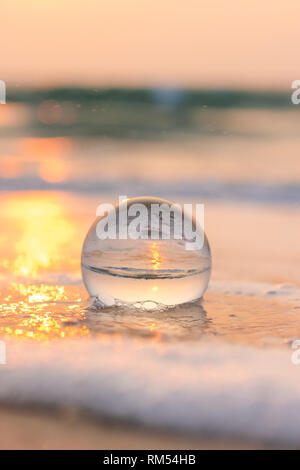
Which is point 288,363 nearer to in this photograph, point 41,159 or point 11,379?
point 11,379

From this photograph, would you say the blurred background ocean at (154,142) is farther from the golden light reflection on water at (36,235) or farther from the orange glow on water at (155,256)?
the orange glow on water at (155,256)

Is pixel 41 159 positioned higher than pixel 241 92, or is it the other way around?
pixel 241 92

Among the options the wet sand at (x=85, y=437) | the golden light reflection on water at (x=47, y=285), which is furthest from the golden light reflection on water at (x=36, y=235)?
the wet sand at (x=85, y=437)

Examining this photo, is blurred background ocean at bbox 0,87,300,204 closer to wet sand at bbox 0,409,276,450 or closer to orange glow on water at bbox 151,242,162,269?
orange glow on water at bbox 151,242,162,269

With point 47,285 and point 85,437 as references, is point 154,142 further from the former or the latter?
point 85,437

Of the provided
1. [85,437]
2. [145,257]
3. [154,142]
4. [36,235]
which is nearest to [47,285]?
[145,257]

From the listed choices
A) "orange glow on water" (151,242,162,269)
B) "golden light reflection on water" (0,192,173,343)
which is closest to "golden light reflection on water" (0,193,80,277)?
"golden light reflection on water" (0,192,173,343)

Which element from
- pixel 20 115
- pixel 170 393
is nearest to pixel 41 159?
pixel 20 115
